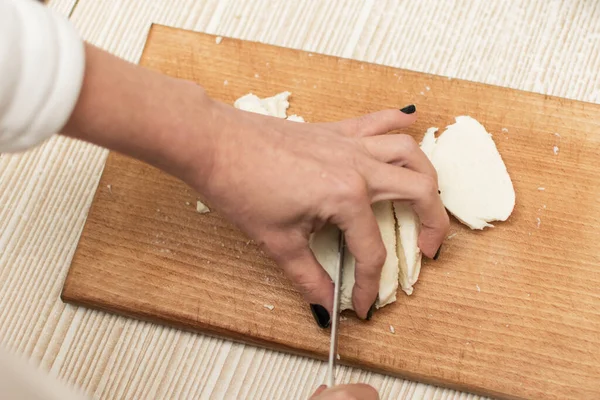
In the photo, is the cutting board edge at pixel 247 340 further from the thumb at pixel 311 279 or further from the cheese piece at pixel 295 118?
the cheese piece at pixel 295 118

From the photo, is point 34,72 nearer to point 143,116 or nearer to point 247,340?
point 143,116

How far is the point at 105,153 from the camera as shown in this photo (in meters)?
1.11

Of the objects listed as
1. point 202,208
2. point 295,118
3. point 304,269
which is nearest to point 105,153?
point 202,208

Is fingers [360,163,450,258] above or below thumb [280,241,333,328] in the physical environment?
above

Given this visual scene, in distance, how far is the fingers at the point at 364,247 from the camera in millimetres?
797

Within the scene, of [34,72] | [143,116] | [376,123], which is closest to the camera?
[34,72]

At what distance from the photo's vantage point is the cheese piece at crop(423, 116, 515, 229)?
96 cm

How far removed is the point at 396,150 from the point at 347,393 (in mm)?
368

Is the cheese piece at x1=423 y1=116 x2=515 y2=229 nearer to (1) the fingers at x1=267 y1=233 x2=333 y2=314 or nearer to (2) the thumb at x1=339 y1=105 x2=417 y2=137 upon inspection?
(2) the thumb at x1=339 y1=105 x2=417 y2=137

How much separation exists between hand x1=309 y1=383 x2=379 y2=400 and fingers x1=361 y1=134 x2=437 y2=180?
341 millimetres

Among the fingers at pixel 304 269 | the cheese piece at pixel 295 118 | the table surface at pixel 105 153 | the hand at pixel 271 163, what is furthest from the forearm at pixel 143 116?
the table surface at pixel 105 153

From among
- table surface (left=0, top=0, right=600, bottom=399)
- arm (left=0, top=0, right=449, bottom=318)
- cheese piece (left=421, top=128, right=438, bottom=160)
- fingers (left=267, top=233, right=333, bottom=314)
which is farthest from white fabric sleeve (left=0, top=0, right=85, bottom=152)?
cheese piece (left=421, top=128, right=438, bottom=160)

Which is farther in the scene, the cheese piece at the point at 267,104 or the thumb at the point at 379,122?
the cheese piece at the point at 267,104

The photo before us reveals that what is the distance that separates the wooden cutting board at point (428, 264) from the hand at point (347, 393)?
10 cm
